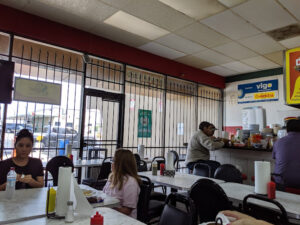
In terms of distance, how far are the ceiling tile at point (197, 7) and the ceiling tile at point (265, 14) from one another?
0.28 metres

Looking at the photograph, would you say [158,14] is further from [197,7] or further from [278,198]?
[278,198]

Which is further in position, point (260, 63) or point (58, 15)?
point (260, 63)

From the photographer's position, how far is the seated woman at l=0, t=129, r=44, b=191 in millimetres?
2365

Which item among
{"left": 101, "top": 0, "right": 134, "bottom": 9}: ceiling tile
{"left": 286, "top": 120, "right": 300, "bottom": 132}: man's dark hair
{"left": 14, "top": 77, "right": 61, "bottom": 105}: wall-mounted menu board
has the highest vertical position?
{"left": 101, "top": 0, "right": 134, "bottom": 9}: ceiling tile

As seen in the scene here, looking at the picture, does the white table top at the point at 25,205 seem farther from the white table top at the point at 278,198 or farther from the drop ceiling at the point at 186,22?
the drop ceiling at the point at 186,22

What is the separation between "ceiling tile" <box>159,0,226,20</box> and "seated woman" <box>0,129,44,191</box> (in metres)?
2.41

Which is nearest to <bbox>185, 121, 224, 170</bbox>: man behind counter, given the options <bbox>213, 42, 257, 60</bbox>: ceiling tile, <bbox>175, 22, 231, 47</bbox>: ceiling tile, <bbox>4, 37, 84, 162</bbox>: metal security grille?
<bbox>175, 22, 231, 47</bbox>: ceiling tile

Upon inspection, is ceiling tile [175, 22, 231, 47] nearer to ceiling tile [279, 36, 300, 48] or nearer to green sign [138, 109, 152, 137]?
ceiling tile [279, 36, 300, 48]

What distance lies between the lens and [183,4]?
10.8 ft

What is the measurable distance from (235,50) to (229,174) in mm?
2899

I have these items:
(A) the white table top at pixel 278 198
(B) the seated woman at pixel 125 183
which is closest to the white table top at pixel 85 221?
(B) the seated woman at pixel 125 183

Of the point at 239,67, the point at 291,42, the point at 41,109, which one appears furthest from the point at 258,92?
the point at 41,109

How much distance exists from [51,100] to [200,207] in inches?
117

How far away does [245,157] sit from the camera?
410cm
